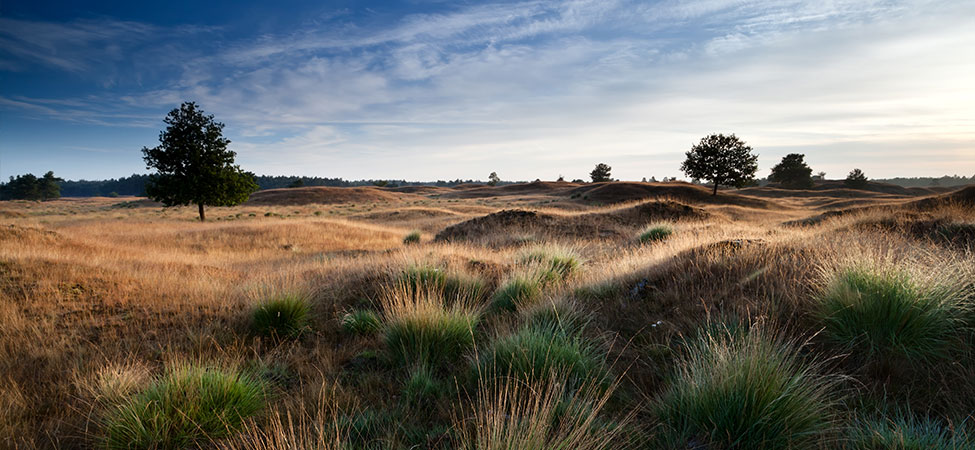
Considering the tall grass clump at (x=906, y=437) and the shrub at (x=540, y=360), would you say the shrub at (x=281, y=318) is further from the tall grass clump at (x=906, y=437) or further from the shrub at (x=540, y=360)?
the tall grass clump at (x=906, y=437)

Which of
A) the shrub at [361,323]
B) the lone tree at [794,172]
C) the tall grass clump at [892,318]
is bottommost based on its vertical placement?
the shrub at [361,323]

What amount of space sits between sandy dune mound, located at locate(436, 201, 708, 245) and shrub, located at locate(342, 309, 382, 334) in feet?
34.9

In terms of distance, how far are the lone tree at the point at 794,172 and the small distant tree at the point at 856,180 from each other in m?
5.72

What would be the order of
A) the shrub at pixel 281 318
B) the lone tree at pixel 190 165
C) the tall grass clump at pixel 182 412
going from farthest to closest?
the lone tree at pixel 190 165 < the shrub at pixel 281 318 < the tall grass clump at pixel 182 412

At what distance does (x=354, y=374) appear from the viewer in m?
4.14

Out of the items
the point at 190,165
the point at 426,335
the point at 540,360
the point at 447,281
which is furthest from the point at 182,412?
the point at 190,165

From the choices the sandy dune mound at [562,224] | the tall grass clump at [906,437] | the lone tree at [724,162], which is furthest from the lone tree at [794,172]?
the tall grass clump at [906,437]

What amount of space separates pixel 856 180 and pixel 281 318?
97.5 m

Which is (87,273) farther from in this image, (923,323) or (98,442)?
(923,323)

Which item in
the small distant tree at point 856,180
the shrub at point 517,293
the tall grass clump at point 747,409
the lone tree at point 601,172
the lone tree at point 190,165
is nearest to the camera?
the tall grass clump at point 747,409

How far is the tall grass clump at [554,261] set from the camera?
7.37m

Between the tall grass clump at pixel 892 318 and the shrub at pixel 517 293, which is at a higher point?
the tall grass clump at pixel 892 318

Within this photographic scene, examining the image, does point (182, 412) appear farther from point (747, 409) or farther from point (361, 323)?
point (747, 409)

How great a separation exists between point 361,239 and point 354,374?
17263mm
